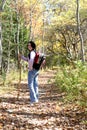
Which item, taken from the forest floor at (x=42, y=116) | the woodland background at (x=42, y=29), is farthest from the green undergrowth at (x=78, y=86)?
the woodland background at (x=42, y=29)

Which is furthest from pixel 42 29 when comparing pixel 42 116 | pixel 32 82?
pixel 42 116

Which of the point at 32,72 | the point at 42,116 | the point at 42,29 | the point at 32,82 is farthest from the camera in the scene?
the point at 42,29

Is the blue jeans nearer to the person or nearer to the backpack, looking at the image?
the person

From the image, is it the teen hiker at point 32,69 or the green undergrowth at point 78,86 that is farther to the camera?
the teen hiker at point 32,69

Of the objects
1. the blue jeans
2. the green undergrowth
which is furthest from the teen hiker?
the green undergrowth

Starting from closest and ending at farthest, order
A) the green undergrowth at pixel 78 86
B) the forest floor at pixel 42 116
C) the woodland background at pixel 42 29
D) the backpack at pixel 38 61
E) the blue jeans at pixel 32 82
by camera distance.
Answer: the forest floor at pixel 42 116 → the green undergrowth at pixel 78 86 → the backpack at pixel 38 61 → the blue jeans at pixel 32 82 → the woodland background at pixel 42 29

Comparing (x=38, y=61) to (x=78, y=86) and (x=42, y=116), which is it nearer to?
(x=78, y=86)

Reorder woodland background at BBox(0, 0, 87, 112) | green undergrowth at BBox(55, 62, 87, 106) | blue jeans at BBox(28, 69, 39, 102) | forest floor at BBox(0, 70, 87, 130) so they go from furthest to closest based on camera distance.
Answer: woodland background at BBox(0, 0, 87, 112) → blue jeans at BBox(28, 69, 39, 102) → green undergrowth at BBox(55, 62, 87, 106) → forest floor at BBox(0, 70, 87, 130)

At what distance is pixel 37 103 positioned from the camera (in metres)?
12.0

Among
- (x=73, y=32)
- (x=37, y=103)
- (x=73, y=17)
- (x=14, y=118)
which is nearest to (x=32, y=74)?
(x=37, y=103)

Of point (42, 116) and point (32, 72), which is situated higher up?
point (32, 72)

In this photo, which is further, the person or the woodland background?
the woodland background

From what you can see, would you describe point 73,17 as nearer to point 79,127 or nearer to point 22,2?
point 22,2

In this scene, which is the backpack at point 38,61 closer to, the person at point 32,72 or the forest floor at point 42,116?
the person at point 32,72
